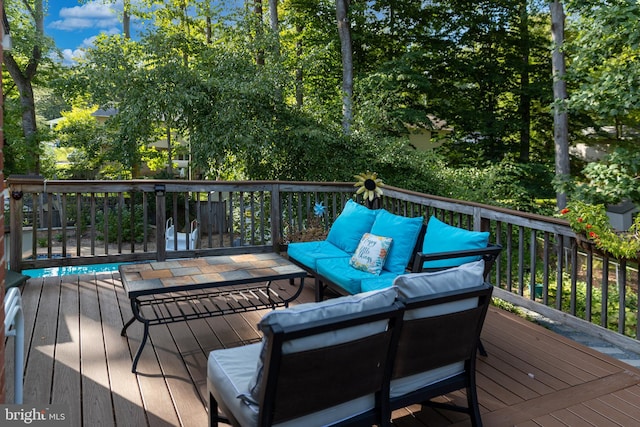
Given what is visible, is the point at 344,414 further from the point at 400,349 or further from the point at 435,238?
the point at 435,238

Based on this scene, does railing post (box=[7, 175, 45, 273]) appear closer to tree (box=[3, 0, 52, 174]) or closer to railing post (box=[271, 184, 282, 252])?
railing post (box=[271, 184, 282, 252])

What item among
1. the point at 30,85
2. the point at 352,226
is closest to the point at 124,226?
the point at 30,85

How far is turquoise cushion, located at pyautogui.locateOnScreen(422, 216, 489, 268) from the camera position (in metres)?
3.02

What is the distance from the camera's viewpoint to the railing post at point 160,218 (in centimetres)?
470

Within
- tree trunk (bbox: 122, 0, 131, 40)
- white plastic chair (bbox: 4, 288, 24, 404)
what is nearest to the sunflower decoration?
white plastic chair (bbox: 4, 288, 24, 404)

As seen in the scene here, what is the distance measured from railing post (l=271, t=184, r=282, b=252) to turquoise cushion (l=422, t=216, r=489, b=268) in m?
2.34

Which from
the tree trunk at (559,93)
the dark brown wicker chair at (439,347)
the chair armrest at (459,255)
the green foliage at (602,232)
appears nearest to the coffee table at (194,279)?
the chair armrest at (459,255)

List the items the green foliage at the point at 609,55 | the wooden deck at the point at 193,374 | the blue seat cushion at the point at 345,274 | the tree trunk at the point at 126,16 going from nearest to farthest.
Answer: the wooden deck at the point at 193,374 < the blue seat cushion at the point at 345,274 < the green foliage at the point at 609,55 < the tree trunk at the point at 126,16

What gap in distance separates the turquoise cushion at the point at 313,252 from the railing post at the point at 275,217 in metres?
1.08

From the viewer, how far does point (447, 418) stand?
2.26 meters

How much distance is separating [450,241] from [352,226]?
3.77 ft

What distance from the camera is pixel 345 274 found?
3.39 m

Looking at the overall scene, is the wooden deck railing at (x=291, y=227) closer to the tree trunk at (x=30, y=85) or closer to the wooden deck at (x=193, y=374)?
the wooden deck at (x=193, y=374)

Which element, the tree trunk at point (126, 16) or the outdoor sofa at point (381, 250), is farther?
the tree trunk at point (126, 16)
